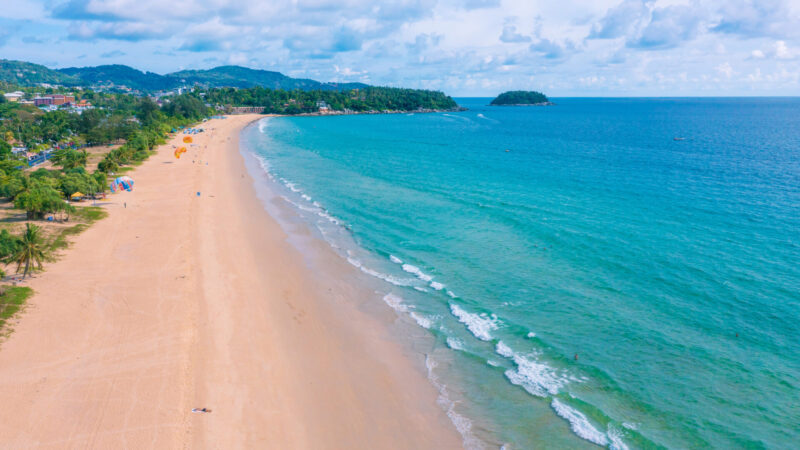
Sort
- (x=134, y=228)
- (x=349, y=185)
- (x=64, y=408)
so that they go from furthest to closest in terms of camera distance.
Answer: (x=349, y=185) → (x=134, y=228) → (x=64, y=408)

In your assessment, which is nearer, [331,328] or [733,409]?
[733,409]

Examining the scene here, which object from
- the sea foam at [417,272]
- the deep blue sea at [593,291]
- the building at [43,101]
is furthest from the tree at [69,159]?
the building at [43,101]

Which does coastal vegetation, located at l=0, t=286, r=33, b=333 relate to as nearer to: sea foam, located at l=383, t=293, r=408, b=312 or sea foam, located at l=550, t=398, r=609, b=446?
sea foam, located at l=383, t=293, r=408, b=312

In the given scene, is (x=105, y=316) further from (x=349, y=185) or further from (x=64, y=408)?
(x=349, y=185)

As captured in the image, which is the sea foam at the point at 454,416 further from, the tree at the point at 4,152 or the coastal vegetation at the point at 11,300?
the tree at the point at 4,152

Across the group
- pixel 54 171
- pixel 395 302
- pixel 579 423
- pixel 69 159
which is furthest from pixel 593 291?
pixel 69 159

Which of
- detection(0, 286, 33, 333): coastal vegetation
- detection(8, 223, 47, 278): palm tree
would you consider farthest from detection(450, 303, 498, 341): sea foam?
detection(8, 223, 47, 278): palm tree

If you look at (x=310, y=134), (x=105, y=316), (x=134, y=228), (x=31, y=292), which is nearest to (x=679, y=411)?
(x=105, y=316)

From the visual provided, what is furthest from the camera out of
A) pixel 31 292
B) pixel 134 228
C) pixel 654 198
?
pixel 654 198

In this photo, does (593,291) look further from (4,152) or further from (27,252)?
(4,152)
